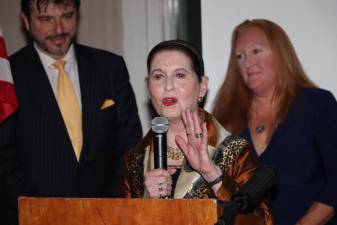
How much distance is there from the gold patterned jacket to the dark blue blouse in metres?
0.68

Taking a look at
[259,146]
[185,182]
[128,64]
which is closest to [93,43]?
[128,64]

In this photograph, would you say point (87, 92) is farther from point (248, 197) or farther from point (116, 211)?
point (248, 197)

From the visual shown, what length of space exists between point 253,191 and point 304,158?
1.42 metres

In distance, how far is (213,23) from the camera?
3.82 meters

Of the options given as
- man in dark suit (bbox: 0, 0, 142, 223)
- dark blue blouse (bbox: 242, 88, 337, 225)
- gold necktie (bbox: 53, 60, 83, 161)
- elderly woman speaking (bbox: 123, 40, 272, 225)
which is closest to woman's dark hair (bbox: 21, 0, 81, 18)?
man in dark suit (bbox: 0, 0, 142, 223)

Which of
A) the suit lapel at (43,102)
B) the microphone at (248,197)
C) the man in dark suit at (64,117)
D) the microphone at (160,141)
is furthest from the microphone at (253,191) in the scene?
the suit lapel at (43,102)

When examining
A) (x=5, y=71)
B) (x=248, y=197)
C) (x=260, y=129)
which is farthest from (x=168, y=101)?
(x=5, y=71)

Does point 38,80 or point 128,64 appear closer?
point 38,80

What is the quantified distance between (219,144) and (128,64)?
2.12 meters

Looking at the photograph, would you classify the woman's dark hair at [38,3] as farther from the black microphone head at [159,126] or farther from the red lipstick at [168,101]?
the black microphone head at [159,126]

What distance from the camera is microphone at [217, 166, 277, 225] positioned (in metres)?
1.54

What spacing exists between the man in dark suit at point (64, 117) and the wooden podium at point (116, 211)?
4.11ft

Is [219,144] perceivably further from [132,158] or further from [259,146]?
[259,146]

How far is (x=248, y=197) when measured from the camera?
62.8 inches
